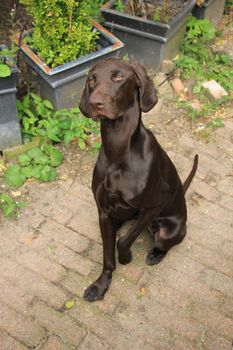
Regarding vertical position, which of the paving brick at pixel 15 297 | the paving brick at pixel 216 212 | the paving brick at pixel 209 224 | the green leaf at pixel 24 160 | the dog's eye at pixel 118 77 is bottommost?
the paving brick at pixel 15 297

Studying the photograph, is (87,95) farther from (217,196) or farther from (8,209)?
(217,196)

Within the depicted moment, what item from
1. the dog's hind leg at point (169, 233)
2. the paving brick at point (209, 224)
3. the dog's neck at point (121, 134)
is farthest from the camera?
the paving brick at point (209, 224)

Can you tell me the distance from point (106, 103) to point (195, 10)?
3948mm

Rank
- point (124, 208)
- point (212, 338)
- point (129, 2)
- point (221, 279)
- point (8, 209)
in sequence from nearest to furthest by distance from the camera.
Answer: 1. point (124, 208)
2. point (212, 338)
3. point (221, 279)
4. point (8, 209)
5. point (129, 2)

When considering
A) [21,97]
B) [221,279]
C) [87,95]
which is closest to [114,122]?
[87,95]

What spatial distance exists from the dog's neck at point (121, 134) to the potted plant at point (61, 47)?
1718 millimetres

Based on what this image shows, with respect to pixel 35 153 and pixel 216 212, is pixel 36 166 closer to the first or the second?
pixel 35 153

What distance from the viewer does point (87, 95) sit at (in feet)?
8.25

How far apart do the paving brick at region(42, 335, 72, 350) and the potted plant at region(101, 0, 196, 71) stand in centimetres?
320

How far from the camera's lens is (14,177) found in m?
4.02

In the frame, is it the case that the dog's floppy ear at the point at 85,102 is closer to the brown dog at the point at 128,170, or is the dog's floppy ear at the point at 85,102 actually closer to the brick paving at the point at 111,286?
the brown dog at the point at 128,170

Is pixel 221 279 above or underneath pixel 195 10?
underneath

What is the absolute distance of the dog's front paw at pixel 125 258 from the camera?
327cm

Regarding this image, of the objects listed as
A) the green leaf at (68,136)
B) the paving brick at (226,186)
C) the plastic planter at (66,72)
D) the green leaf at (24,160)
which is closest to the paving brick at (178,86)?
the plastic planter at (66,72)
